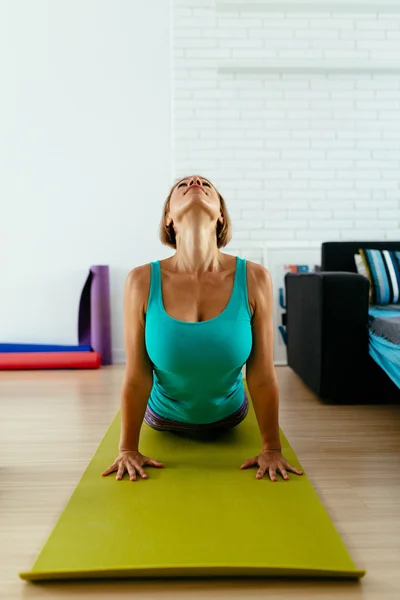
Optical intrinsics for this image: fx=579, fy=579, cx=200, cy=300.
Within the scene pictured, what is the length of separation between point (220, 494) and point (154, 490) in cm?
19

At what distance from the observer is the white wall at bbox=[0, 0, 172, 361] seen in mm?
4289

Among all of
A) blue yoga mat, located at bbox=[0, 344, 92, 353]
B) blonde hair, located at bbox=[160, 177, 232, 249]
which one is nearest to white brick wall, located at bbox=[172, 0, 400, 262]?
blue yoga mat, located at bbox=[0, 344, 92, 353]

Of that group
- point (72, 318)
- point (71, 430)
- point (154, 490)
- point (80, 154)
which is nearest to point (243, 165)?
point (80, 154)

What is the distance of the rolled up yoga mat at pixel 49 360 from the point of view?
3.97 metres

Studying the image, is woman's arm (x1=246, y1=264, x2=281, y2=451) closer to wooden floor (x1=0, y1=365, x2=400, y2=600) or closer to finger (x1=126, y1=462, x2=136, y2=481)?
wooden floor (x1=0, y1=365, x2=400, y2=600)

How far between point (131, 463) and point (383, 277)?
81.0 inches

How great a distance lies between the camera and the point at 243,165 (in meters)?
4.34

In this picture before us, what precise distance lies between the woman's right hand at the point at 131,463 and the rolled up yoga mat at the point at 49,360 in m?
2.20

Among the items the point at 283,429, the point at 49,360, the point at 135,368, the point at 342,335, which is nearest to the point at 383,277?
the point at 342,335

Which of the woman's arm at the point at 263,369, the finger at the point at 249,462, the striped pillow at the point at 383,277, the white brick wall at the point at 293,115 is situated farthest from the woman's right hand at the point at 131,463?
the white brick wall at the point at 293,115

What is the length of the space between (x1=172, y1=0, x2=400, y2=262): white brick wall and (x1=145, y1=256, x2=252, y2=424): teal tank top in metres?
2.50

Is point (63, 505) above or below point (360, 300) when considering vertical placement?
below

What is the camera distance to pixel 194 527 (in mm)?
1449

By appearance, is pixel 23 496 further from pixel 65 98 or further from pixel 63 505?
pixel 65 98
